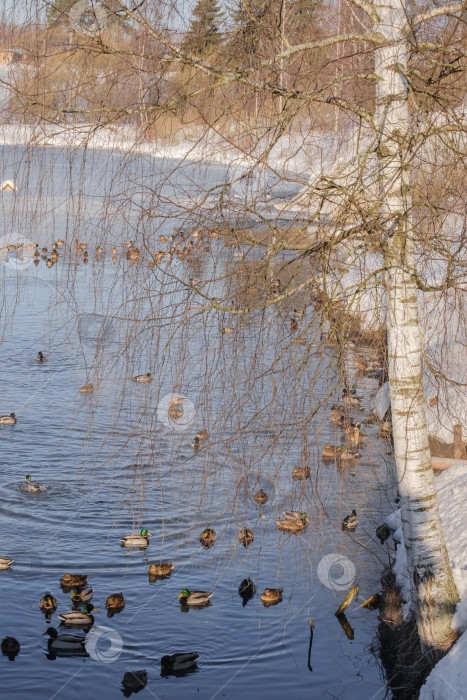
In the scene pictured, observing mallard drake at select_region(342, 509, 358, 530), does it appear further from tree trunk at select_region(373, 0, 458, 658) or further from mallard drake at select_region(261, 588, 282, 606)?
tree trunk at select_region(373, 0, 458, 658)

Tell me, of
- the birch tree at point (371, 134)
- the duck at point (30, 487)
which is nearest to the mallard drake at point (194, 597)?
the duck at point (30, 487)

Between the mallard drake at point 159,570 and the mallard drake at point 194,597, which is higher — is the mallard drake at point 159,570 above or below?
above

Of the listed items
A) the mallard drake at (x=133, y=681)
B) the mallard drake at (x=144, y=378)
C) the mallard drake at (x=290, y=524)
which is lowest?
the mallard drake at (x=133, y=681)

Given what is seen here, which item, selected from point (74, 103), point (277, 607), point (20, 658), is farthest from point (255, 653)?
point (74, 103)

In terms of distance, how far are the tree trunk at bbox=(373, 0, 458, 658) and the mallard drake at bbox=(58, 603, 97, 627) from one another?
4.16m

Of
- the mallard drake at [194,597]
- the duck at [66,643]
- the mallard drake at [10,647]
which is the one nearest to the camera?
the mallard drake at [10,647]

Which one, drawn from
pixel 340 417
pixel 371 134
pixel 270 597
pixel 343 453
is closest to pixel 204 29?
pixel 371 134

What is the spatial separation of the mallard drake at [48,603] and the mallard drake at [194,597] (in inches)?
51.7

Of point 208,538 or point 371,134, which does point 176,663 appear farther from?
point 371,134

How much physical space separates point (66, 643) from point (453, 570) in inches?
159

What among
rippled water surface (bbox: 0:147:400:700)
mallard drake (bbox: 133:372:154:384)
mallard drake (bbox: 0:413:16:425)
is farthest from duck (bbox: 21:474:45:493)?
mallard drake (bbox: 133:372:154:384)

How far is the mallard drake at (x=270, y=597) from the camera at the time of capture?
29.2 ft

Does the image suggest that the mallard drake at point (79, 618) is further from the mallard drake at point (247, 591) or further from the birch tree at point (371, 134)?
the birch tree at point (371, 134)

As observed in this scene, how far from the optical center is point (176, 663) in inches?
308
